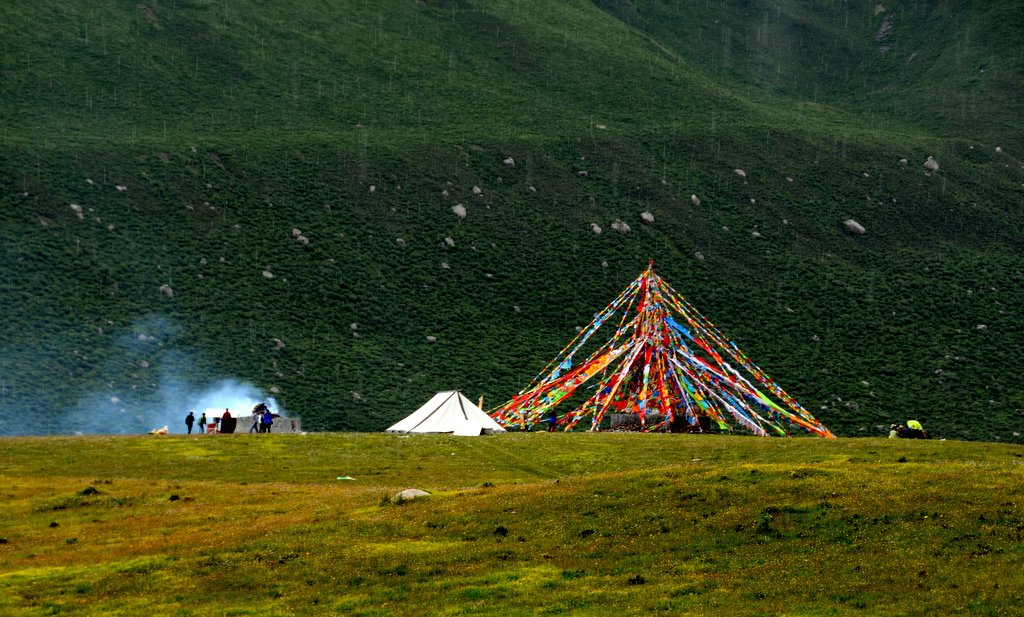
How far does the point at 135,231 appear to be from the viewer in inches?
5025

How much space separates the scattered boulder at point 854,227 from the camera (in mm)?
159875

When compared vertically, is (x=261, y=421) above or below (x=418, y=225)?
below

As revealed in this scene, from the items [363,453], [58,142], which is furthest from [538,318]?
[363,453]

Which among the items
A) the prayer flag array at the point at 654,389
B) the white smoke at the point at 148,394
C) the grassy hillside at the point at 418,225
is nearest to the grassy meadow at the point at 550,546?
the prayer flag array at the point at 654,389

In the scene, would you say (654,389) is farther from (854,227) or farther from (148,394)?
(854,227)

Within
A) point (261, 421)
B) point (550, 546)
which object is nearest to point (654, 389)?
point (261, 421)

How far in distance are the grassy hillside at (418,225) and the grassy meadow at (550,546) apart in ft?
183

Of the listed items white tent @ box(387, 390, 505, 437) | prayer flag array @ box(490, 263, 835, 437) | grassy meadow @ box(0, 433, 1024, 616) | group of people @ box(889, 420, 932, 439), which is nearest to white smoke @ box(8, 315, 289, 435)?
white tent @ box(387, 390, 505, 437)

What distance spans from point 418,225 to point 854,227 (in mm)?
53185

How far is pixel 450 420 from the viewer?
77.9m

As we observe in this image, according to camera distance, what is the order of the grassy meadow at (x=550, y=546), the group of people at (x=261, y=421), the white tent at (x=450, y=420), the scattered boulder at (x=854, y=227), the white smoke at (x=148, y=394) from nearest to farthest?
the grassy meadow at (x=550, y=546), the white tent at (x=450, y=420), the group of people at (x=261, y=421), the white smoke at (x=148, y=394), the scattered boulder at (x=854, y=227)

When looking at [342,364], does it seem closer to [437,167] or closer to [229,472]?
[437,167]

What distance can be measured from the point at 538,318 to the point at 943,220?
199 ft

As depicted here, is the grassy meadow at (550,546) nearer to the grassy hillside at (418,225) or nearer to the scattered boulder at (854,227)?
the grassy hillside at (418,225)
